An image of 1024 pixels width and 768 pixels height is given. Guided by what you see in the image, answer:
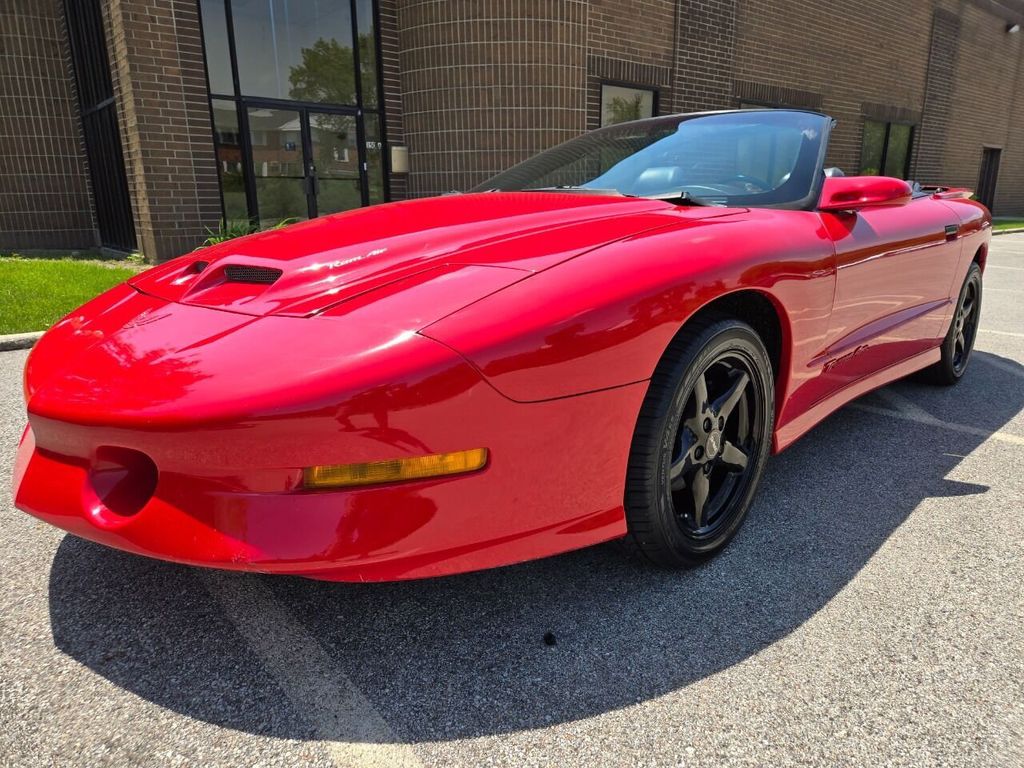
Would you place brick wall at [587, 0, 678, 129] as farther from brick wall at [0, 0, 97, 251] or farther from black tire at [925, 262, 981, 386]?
brick wall at [0, 0, 97, 251]

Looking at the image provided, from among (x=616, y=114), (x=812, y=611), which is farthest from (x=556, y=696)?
(x=616, y=114)

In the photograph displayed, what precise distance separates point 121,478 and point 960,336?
4326mm

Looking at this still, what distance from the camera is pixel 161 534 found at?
4.82 ft

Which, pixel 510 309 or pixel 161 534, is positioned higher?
A: pixel 510 309

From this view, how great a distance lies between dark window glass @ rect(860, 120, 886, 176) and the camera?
15594 millimetres

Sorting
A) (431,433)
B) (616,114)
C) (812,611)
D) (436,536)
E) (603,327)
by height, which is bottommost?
(812,611)

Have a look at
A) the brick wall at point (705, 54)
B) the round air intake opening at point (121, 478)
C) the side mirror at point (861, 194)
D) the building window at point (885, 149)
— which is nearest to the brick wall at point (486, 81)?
the brick wall at point (705, 54)

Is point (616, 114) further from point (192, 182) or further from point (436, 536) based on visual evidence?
point (436, 536)

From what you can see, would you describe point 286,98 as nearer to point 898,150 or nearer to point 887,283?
point 887,283

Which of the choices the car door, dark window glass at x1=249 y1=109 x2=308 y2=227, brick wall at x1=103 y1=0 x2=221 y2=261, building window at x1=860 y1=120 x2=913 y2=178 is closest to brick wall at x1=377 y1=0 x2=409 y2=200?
dark window glass at x1=249 y1=109 x2=308 y2=227

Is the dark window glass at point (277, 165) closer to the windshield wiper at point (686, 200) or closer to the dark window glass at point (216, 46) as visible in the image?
the dark window glass at point (216, 46)

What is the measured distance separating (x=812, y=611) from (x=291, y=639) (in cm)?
136

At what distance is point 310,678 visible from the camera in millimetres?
1622

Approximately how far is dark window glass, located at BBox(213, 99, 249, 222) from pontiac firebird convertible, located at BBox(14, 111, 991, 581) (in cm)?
690
